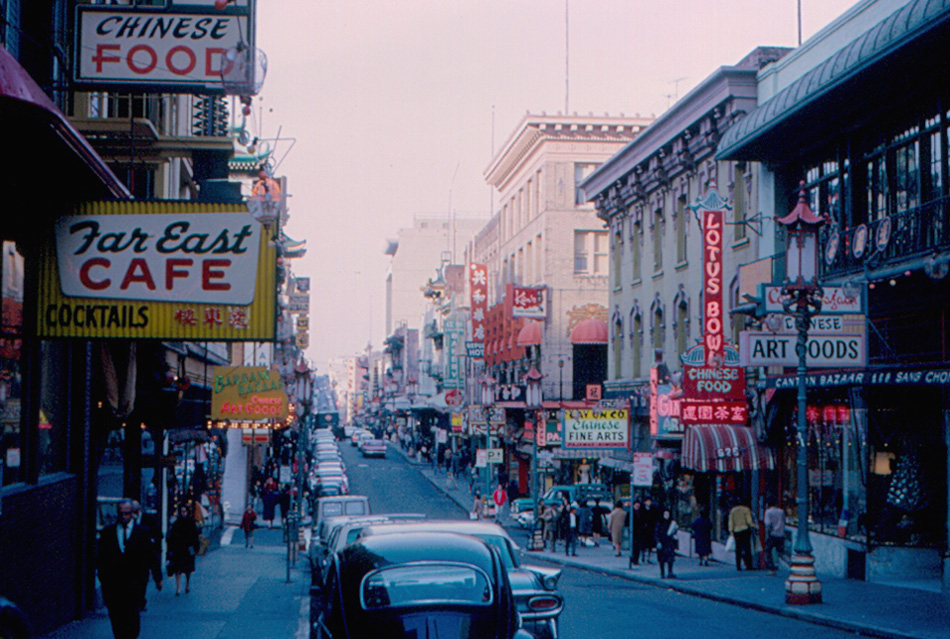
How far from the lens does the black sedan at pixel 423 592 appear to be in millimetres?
8914

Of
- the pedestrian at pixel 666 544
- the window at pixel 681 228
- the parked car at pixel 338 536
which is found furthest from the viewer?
the window at pixel 681 228

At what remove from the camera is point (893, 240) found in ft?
70.4

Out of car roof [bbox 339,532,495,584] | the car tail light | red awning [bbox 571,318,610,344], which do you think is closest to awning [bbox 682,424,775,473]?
the car tail light

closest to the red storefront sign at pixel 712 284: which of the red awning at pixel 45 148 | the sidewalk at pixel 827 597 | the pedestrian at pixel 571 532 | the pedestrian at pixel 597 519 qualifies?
the sidewalk at pixel 827 597

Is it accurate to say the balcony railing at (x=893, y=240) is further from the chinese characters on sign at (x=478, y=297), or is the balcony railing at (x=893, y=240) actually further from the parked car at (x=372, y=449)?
the parked car at (x=372, y=449)

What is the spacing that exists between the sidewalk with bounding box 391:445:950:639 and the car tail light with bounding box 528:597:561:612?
612 cm

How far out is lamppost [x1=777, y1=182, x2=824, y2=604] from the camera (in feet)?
63.0

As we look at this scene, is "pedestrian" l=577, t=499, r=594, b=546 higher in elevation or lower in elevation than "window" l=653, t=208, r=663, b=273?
lower

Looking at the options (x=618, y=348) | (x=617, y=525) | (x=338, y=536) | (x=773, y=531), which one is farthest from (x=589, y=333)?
(x=338, y=536)

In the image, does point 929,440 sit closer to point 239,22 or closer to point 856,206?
point 856,206

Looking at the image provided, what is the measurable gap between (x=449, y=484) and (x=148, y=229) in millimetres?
56610

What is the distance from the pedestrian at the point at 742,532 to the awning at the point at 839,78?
859 cm

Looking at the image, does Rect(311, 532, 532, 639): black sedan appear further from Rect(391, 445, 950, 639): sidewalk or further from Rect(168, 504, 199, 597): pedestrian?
Rect(168, 504, 199, 597): pedestrian

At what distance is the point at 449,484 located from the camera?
219 ft
